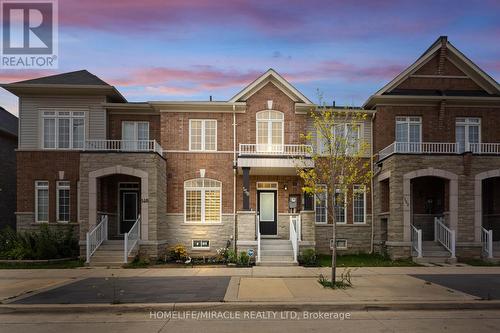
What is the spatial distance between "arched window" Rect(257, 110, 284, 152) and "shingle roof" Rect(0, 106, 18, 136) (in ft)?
48.4

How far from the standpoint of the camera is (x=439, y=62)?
1003 inches

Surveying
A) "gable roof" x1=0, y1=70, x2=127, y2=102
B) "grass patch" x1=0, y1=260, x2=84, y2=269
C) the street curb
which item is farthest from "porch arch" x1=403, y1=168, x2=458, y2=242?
"gable roof" x1=0, y1=70, x2=127, y2=102

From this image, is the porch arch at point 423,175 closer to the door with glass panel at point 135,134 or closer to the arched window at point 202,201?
the arched window at point 202,201

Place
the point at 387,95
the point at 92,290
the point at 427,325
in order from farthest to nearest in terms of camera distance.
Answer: the point at 387,95 → the point at 92,290 → the point at 427,325

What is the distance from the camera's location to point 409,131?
25.0 meters

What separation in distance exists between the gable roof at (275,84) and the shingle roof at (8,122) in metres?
13.9

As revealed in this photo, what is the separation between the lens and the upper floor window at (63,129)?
81.1ft

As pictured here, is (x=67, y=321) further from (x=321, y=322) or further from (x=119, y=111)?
(x=119, y=111)

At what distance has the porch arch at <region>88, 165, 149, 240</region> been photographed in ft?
71.1

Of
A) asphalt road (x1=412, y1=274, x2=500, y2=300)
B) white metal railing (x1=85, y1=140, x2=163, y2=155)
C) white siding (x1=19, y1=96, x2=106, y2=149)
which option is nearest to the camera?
asphalt road (x1=412, y1=274, x2=500, y2=300)

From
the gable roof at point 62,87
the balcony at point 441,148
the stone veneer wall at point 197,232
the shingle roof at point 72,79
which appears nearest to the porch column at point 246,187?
the stone veneer wall at point 197,232

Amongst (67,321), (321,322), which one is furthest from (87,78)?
(321,322)

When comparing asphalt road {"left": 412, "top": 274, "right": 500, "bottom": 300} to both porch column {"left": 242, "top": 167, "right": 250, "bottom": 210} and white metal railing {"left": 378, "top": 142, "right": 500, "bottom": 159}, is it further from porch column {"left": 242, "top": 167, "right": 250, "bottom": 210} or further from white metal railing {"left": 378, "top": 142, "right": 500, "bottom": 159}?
white metal railing {"left": 378, "top": 142, "right": 500, "bottom": 159}

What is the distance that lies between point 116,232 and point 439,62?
60.9ft
